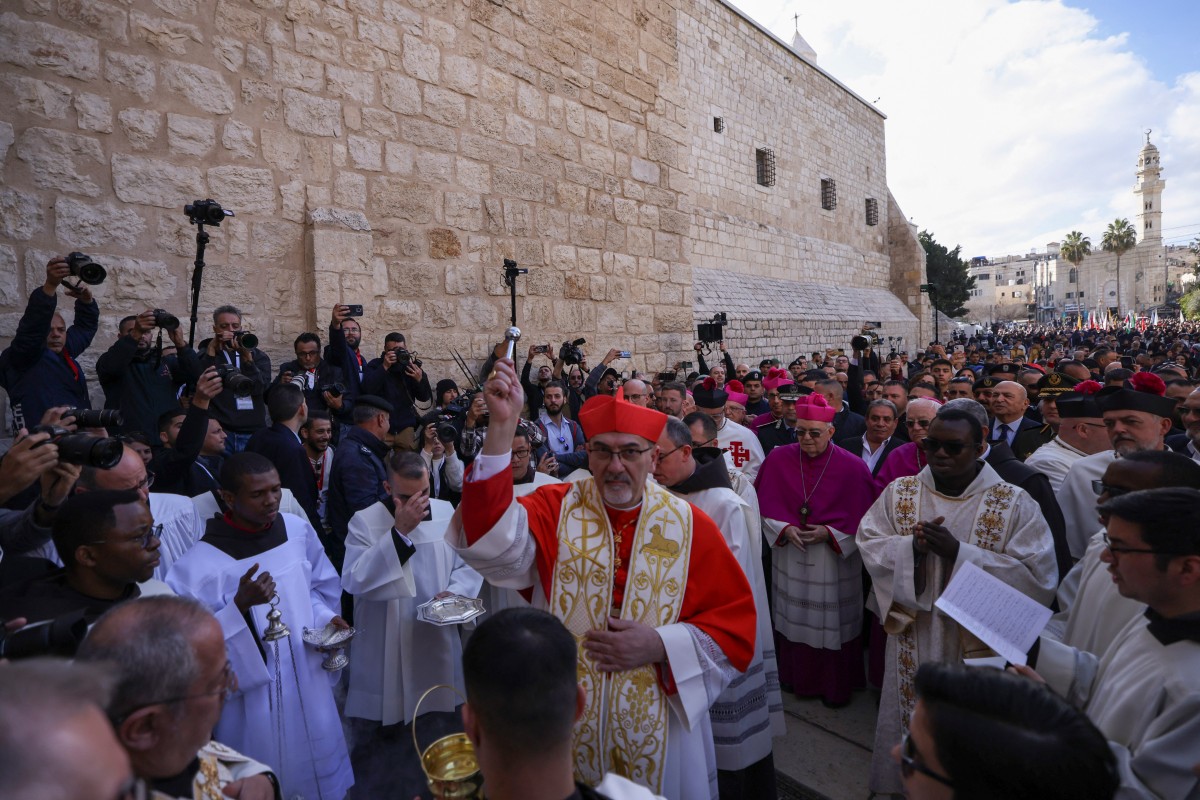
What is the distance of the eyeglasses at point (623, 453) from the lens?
231 cm

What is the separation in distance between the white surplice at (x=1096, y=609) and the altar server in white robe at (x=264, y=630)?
111 inches

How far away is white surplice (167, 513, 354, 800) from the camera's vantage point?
245cm

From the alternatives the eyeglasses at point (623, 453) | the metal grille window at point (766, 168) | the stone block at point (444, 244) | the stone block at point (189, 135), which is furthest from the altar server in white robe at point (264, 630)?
the metal grille window at point (766, 168)

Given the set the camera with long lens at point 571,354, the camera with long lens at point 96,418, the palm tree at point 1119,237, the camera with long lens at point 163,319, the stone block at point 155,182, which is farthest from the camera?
the palm tree at point 1119,237

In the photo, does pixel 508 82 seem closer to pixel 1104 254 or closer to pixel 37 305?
pixel 37 305

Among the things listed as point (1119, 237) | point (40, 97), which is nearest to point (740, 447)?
point (40, 97)

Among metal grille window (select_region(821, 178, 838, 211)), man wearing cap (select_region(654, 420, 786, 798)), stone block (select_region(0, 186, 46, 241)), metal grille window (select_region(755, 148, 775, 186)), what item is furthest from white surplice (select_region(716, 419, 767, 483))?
metal grille window (select_region(821, 178, 838, 211))

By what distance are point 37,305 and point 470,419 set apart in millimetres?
2496

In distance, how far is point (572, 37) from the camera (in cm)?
752

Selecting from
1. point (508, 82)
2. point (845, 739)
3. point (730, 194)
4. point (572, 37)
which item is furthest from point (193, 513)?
point (730, 194)

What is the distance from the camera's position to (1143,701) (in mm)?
1656

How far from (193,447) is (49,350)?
140cm

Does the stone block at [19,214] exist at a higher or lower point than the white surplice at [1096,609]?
higher

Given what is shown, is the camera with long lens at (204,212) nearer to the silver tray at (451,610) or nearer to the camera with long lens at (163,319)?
the camera with long lens at (163,319)
